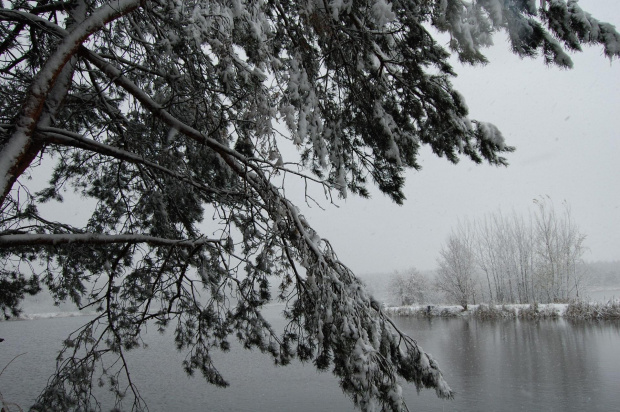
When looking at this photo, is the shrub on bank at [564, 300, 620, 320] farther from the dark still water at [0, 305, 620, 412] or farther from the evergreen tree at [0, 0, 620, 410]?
the evergreen tree at [0, 0, 620, 410]

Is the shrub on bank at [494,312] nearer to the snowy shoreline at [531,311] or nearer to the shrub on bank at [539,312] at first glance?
the snowy shoreline at [531,311]

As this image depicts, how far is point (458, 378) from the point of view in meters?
11.0

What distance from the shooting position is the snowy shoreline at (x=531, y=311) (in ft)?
62.9

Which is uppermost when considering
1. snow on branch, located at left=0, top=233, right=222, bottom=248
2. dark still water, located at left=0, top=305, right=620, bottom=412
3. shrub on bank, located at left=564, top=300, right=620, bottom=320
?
snow on branch, located at left=0, top=233, right=222, bottom=248

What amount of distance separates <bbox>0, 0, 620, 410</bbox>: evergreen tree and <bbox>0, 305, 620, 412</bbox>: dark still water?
600 centimetres

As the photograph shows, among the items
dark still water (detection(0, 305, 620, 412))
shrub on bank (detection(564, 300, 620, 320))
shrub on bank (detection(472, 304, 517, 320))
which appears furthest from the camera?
shrub on bank (detection(472, 304, 517, 320))

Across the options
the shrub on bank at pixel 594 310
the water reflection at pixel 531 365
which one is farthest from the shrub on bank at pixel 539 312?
the water reflection at pixel 531 365

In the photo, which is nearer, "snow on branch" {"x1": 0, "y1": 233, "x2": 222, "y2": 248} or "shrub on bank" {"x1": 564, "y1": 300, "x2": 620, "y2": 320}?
"snow on branch" {"x1": 0, "y1": 233, "x2": 222, "y2": 248}

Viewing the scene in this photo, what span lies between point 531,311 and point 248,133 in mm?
23756

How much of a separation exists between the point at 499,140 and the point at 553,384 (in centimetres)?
967

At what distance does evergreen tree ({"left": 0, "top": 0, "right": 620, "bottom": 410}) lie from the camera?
2432 mm

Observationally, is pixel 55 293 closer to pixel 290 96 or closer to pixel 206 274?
pixel 206 274

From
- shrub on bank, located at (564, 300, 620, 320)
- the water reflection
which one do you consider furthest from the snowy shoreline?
the water reflection

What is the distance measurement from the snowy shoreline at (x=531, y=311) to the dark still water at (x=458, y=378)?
4.46ft
